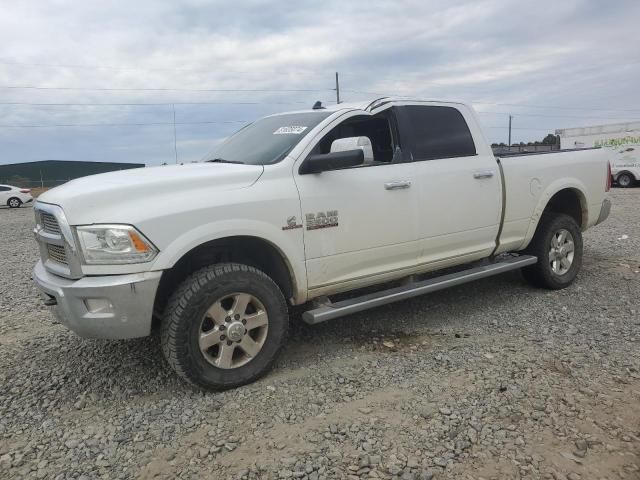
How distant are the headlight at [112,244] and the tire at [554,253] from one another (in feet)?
13.6

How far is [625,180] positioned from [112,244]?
2679cm

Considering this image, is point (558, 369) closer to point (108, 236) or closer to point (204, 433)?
point (204, 433)

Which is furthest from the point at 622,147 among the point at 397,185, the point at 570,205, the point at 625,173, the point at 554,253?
the point at 397,185

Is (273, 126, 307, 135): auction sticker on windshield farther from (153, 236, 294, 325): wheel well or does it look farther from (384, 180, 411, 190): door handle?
(153, 236, 294, 325): wheel well

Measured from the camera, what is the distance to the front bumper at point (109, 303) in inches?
122

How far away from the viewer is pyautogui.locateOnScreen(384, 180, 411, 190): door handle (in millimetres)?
4134

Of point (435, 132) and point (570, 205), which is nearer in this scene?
point (435, 132)

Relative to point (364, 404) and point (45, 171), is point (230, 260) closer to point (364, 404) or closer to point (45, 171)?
point (364, 404)

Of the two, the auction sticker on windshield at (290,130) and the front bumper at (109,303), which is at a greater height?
the auction sticker on windshield at (290,130)

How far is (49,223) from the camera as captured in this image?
11.4ft

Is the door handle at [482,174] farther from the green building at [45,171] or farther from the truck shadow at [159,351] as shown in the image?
the green building at [45,171]

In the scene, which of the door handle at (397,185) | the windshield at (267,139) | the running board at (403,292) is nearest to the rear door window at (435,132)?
the door handle at (397,185)

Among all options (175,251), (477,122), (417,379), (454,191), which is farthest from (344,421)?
(477,122)

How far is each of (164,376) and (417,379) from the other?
1.84 m
